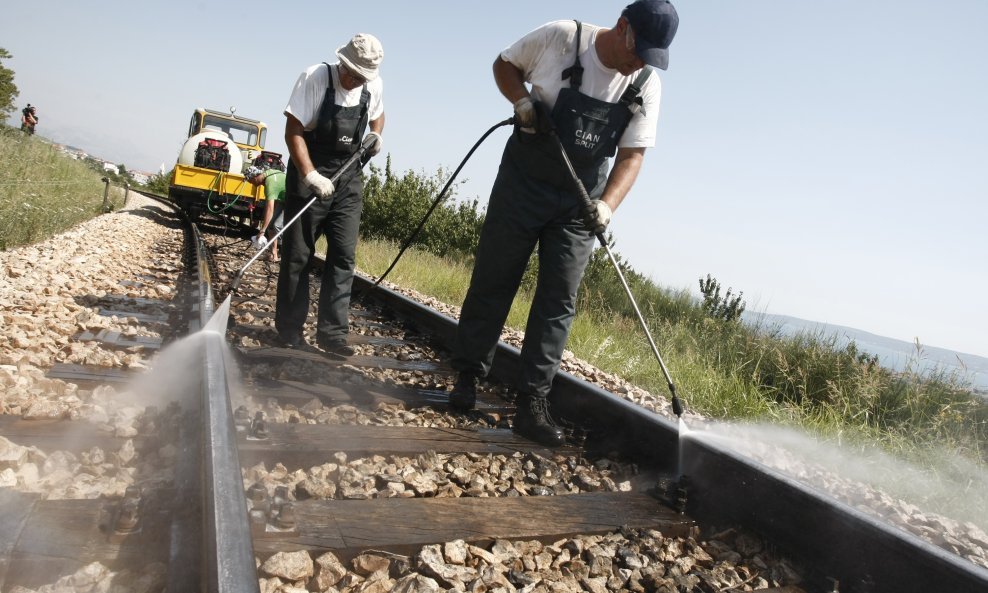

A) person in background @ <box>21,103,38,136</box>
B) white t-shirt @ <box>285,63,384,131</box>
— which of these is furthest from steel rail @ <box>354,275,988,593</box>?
person in background @ <box>21,103,38,136</box>

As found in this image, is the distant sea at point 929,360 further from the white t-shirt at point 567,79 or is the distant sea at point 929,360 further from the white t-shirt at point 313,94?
the white t-shirt at point 313,94

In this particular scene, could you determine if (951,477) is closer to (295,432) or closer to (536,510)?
(536,510)

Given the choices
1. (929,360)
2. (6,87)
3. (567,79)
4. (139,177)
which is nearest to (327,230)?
(567,79)

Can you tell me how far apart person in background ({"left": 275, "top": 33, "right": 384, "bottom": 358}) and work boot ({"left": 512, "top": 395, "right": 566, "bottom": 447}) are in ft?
4.54

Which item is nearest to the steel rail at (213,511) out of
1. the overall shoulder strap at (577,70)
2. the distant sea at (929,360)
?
the overall shoulder strap at (577,70)

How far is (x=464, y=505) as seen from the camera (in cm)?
218

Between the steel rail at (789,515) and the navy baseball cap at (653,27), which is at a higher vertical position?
the navy baseball cap at (653,27)

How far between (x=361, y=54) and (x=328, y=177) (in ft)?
2.52

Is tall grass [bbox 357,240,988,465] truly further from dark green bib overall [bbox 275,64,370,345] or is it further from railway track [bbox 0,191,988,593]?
dark green bib overall [bbox 275,64,370,345]

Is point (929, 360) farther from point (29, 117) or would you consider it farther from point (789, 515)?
point (29, 117)

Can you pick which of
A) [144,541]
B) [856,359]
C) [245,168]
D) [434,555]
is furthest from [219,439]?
[245,168]

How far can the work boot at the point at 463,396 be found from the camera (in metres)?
3.25

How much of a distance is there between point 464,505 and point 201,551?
2.92 ft

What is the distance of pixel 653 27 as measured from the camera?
2787mm
